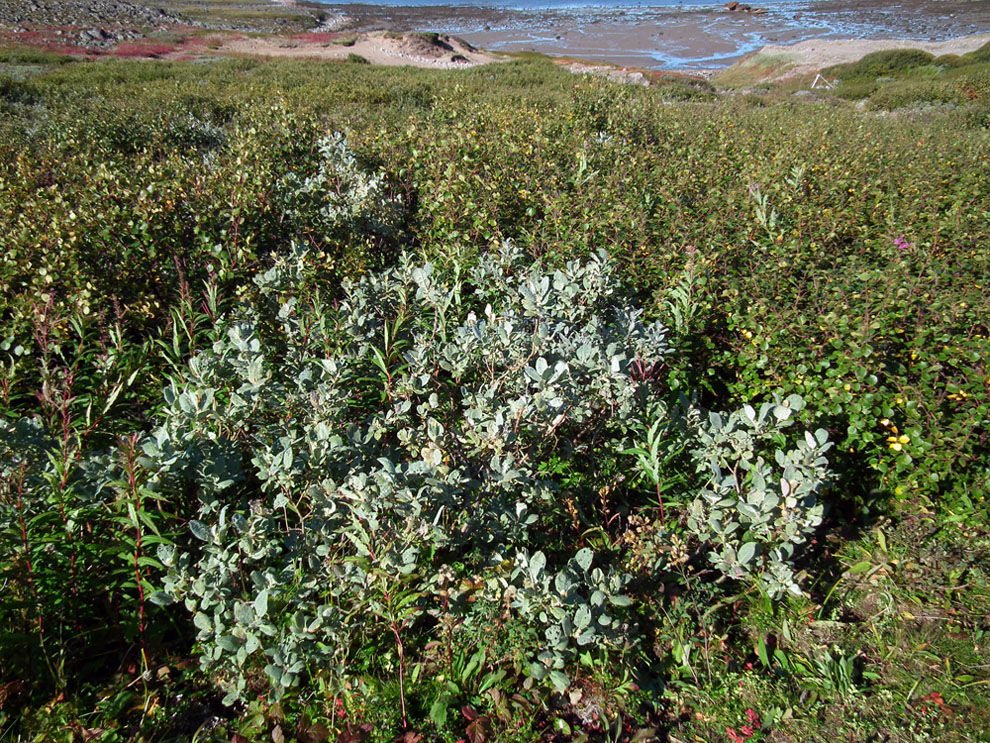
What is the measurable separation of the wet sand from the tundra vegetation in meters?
40.8

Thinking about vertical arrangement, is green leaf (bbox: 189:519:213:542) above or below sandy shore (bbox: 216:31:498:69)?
below

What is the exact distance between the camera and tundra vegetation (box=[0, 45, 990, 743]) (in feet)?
6.44

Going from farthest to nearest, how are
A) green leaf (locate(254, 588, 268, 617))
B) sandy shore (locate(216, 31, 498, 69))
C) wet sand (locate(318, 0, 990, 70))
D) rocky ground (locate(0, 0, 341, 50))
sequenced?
wet sand (locate(318, 0, 990, 70))
rocky ground (locate(0, 0, 341, 50))
sandy shore (locate(216, 31, 498, 69))
green leaf (locate(254, 588, 268, 617))

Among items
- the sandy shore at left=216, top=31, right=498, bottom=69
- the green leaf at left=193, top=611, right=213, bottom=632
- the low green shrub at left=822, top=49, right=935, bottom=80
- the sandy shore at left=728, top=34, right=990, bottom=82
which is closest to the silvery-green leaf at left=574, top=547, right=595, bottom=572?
the green leaf at left=193, top=611, right=213, bottom=632

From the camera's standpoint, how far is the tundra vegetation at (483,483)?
77.3 inches

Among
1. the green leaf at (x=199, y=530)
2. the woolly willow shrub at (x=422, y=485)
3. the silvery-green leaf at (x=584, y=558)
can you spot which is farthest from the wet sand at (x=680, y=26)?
the green leaf at (x=199, y=530)

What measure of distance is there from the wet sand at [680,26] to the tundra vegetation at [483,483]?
4081cm

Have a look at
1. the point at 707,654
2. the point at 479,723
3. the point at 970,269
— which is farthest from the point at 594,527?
the point at 970,269

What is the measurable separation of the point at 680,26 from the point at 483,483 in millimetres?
68745

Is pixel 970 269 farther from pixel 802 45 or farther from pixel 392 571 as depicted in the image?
pixel 802 45

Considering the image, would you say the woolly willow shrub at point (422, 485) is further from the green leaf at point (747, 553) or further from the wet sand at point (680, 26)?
the wet sand at point (680, 26)

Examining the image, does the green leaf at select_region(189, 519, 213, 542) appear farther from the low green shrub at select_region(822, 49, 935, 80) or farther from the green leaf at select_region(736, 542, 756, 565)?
the low green shrub at select_region(822, 49, 935, 80)

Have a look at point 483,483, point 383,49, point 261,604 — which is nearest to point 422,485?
point 483,483

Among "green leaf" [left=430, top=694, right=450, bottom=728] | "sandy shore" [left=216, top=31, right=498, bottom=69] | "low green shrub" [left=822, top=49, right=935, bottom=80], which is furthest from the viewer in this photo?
"sandy shore" [left=216, top=31, right=498, bottom=69]
